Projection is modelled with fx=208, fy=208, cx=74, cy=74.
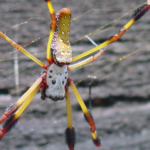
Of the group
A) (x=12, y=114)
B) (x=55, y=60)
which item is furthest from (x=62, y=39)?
(x=12, y=114)

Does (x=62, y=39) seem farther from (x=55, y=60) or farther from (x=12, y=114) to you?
(x=12, y=114)

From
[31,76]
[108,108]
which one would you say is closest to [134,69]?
[108,108]

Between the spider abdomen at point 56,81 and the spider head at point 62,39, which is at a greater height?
the spider head at point 62,39

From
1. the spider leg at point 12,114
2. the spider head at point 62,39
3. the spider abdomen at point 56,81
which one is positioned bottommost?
the spider leg at point 12,114

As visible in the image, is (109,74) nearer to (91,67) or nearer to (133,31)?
(91,67)

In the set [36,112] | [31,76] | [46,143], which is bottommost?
[46,143]
